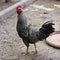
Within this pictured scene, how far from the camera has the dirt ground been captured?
4.68 m

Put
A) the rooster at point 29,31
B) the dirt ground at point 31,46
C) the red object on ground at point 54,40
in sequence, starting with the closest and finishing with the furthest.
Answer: the rooster at point 29,31, the dirt ground at point 31,46, the red object on ground at point 54,40

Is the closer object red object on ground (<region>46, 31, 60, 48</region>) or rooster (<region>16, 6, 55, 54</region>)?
rooster (<region>16, 6, 55, 54</region>)

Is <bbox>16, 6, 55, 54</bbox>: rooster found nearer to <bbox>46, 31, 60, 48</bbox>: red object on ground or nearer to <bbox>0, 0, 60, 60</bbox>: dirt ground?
<bbox>0, 0, 60, 60</bbox>: dirt ground

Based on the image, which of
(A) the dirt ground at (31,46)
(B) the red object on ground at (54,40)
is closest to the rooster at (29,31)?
(A) the dirt ground at (31,46)

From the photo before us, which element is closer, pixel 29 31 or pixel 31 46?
pixel 29 31

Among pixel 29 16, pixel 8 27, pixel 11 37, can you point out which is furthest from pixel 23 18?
pixel 29 16

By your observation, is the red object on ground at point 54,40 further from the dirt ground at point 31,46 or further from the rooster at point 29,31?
the rooster at point 29,31

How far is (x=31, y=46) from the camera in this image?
513 centimetres

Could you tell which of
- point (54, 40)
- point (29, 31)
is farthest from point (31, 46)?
point (29, 31)

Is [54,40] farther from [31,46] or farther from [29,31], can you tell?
[29,31]

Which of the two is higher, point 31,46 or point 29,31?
point 29,31

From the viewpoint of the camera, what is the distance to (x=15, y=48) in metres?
5.07

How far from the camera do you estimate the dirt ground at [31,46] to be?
4676 millimetres

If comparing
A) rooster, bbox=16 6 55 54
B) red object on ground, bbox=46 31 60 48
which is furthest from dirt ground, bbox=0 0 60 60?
rooster, bbox=16 6 55 54
